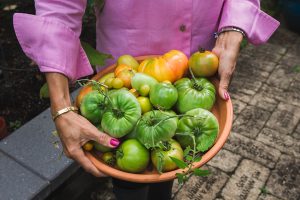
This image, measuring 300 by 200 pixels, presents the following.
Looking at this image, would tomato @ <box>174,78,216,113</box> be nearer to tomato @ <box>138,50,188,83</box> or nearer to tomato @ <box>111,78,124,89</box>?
tomato @ <box>138,50,188,83</box>

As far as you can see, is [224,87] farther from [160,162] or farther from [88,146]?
[88,146]

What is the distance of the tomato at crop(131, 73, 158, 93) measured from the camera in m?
1.57

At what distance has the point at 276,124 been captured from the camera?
12.6 ft

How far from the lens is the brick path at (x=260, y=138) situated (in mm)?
3115

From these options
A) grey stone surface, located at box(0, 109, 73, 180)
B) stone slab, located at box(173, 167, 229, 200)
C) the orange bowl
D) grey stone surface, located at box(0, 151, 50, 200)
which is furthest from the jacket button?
stone slab, located at box(173, 167, 229, 200)

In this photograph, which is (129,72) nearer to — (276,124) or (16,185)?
(16,185)

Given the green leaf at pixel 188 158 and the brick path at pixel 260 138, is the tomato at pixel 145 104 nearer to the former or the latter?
the green leaf at pixel 188 158

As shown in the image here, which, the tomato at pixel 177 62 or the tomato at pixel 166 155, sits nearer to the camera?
the tomato at pixel 166 155

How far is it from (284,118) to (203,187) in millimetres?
1372

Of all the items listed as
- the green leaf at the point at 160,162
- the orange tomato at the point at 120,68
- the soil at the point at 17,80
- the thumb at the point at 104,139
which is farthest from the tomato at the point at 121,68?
the soil at the point at 17,80

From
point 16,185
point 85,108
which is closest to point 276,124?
point 16,185

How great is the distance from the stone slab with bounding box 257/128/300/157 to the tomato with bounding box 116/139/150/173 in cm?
245

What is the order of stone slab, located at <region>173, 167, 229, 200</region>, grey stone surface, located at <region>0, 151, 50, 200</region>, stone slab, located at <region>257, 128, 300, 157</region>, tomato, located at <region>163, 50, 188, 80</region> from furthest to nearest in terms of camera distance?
stone slab, located at <region>257, 128, 300, 157</region>
stone slab, located at <region>173, 167, 229, 200</region>
grey stone surface, located at <region>0, 151, 50, 200</region>
tomato, located at <region>163, 50, 188, 80</region>

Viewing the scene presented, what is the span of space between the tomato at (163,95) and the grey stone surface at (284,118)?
2.54 m
